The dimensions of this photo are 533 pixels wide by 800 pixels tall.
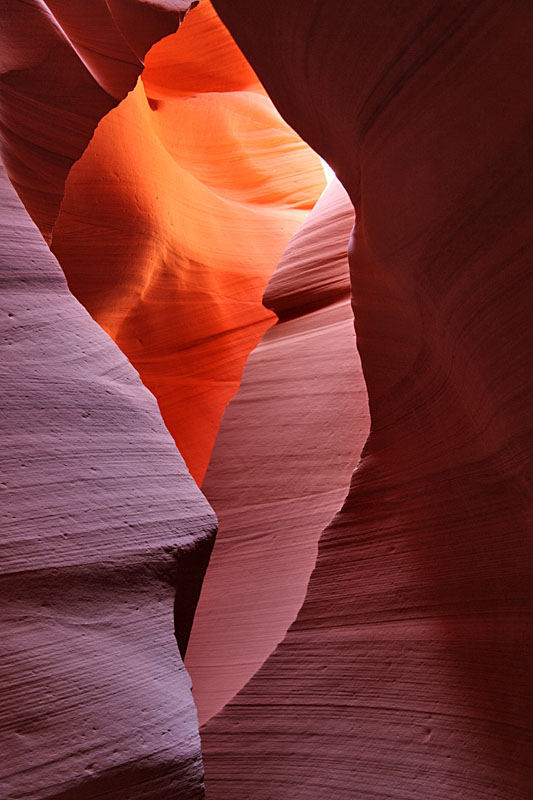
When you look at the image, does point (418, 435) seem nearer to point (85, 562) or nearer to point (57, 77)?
point (85, 562)

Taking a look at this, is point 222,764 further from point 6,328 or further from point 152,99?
point 152,99

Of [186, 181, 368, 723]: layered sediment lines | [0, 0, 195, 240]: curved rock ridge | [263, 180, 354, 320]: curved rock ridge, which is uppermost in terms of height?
[0, 0, 195, 240]: curved rock ridge

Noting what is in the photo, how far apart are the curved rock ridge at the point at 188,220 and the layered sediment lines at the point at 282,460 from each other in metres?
1.22

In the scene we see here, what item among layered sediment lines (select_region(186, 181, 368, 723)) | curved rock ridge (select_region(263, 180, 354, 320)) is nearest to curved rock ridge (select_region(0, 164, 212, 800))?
layered sediment lines (select_region(186, 181, 368, 723))

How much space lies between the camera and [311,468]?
3.13 meters

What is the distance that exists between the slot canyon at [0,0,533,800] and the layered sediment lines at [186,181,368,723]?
12 millimetres

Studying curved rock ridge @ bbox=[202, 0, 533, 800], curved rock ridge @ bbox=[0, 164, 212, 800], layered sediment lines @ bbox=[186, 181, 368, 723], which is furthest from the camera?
layered sediment lines @ bbox=[186, 181, 368, 723]

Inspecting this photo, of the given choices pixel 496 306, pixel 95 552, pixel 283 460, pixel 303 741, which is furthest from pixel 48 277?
pixel 283 460

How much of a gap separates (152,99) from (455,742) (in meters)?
4.55

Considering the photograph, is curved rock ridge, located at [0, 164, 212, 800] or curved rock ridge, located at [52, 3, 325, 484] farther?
curved rock ridge, located at [52, 3, 325, 484]

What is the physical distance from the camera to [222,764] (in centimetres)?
224

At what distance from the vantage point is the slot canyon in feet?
4.30

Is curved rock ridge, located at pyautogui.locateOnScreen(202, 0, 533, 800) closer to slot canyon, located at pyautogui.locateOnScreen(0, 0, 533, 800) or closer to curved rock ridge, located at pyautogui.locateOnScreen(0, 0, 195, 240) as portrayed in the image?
slot canyon, located at pyautogui.locateOnScreen(0, 0, 533, 800)

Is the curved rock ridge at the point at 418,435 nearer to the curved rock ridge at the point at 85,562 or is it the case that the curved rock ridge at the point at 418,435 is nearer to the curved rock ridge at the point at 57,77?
the curved rock ridge at the point at 85,562
